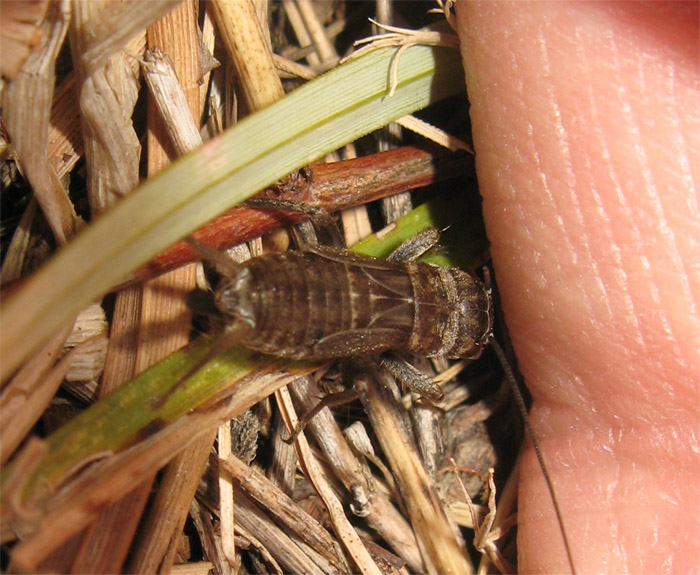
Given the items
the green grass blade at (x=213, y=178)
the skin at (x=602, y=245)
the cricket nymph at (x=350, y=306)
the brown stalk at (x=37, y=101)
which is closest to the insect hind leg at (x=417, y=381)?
the cricket nymph at (x=350, y=306)

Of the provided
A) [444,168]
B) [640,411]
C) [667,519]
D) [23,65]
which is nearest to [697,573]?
[667,519]

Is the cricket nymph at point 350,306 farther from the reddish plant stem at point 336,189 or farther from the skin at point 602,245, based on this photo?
the skin at point 602,245

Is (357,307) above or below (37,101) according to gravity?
below

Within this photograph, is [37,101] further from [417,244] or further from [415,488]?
[415,488]

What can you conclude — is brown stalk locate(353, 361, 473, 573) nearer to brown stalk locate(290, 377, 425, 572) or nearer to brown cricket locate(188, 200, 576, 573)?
brown stalk locate(290, 377, 425, 572)

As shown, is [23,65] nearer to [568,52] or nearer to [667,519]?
[568,52]

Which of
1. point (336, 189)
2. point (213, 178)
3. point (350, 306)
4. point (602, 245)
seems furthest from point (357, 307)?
point (602, 245)
